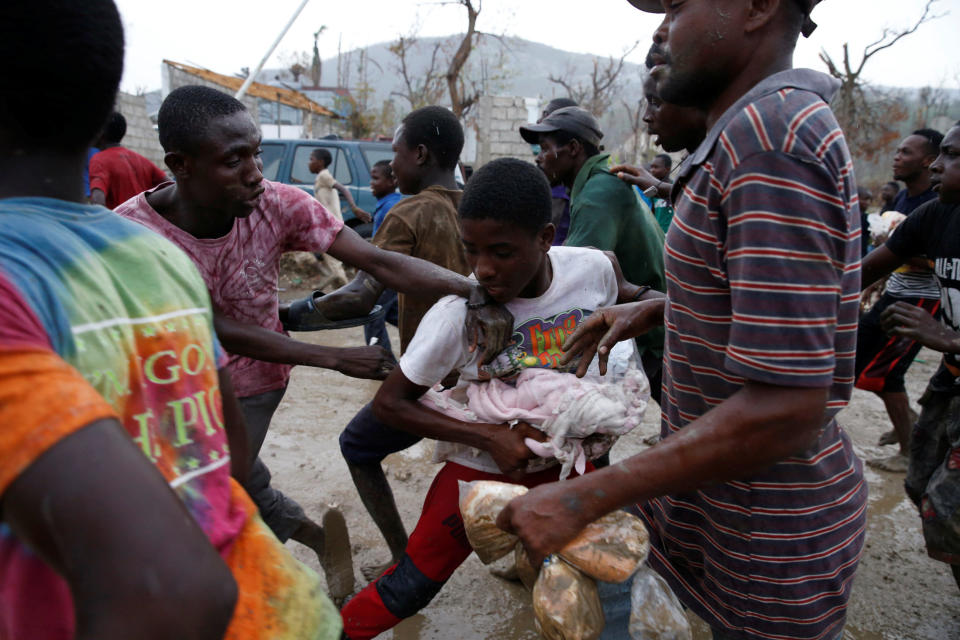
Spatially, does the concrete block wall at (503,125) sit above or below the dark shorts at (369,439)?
above

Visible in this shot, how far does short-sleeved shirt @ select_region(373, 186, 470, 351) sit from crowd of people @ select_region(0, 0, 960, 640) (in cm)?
38

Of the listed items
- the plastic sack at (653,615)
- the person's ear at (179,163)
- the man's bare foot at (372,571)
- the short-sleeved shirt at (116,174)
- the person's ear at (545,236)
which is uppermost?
the person's ear at (179,163)

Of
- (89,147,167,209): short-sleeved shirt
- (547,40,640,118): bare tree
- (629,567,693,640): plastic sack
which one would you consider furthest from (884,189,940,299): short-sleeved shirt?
(547,40,640,118): bare tree

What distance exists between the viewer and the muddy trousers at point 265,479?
2453mm

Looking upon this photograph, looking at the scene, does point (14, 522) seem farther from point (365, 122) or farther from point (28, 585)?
point (365, 122)

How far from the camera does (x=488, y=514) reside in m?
1.35

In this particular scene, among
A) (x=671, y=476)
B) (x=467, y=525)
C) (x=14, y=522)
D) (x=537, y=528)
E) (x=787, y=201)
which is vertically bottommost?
(x=467, y=525)

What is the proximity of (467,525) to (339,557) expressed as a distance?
1613mm

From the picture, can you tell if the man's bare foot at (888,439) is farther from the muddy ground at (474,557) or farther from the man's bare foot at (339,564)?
the man's bare foot at (339,564)

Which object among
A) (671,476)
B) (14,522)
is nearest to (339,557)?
(671,476)

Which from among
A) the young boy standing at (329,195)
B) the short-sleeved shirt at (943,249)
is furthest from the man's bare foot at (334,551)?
the young boy standing at (329,195)

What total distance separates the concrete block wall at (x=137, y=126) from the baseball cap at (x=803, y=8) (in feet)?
42.5

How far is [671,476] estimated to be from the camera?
1083 mm

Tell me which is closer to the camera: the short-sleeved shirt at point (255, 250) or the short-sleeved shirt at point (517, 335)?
the short-sleeved shirt at point (517, 335)
